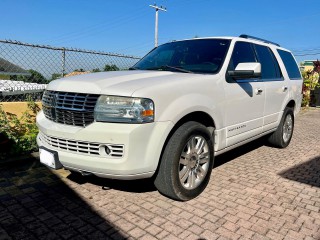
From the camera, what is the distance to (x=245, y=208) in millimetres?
3223

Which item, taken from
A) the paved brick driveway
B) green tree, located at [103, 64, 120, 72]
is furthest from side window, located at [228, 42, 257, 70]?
green tree, located at [103, 64, 120, 72]

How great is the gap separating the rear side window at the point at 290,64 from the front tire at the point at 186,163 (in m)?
3.17

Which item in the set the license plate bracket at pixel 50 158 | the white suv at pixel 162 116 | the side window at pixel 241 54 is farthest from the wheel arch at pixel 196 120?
the license plate bracket at pixel 50 158

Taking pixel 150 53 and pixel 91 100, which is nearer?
pixel 91 100

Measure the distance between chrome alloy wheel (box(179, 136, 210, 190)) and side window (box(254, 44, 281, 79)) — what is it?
6.46 feet

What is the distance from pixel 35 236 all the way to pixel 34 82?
13.2ft

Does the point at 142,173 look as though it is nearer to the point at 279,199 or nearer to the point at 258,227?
the point at 258,227

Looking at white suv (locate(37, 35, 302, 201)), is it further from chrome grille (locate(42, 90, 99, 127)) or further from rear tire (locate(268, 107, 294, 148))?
rear tire (locate(268, 107, 294, 148))

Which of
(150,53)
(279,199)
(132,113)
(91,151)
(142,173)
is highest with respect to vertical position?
(150,53)

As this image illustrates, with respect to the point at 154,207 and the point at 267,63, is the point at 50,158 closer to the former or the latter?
the point at 154,207

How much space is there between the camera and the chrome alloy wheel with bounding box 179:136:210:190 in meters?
3.25

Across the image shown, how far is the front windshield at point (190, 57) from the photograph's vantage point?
12.6 ft

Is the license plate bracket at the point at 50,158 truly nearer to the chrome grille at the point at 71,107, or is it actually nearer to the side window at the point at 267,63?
the chrome grille at the point at 71,107

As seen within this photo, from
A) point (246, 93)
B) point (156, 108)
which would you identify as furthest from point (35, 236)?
point (246, 93)
